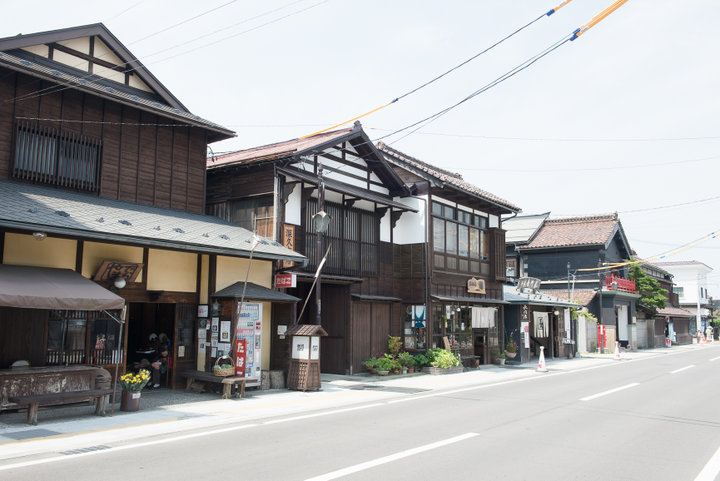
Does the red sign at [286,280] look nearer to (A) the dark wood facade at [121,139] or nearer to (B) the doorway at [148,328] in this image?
(B) the doorway at [148,328]

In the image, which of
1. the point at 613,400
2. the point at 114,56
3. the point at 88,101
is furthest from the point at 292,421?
the point at 114,56

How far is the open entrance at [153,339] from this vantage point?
49.6 ft

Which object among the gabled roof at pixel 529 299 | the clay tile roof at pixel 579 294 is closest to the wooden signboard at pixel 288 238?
the gabled roof at pixel 529 299

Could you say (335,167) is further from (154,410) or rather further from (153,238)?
(154,410)

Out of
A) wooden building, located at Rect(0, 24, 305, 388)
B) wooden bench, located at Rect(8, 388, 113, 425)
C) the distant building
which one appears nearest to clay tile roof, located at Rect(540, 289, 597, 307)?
wooden building, located at Rect(0, 24, 305, 388)

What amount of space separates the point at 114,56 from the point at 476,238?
17.2 metres

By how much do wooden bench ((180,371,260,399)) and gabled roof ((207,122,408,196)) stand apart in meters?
6.65

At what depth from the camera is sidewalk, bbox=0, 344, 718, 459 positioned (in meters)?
9.09

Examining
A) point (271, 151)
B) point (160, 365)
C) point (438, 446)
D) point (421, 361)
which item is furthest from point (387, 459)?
point (421, 361)

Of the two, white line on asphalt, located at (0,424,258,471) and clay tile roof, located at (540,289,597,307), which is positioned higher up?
clay tile roof, located at (540,289,597,307)

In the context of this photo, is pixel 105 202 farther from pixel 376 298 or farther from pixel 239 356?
pixel 376 298

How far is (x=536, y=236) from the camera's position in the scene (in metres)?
43.0

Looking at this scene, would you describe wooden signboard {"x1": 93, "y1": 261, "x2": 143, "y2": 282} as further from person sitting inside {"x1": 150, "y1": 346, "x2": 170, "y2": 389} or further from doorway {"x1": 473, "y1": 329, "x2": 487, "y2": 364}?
doorway {"x1": 473, "y1": 329, "x2": 487, "y2": 364}

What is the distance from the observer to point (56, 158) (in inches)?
551
